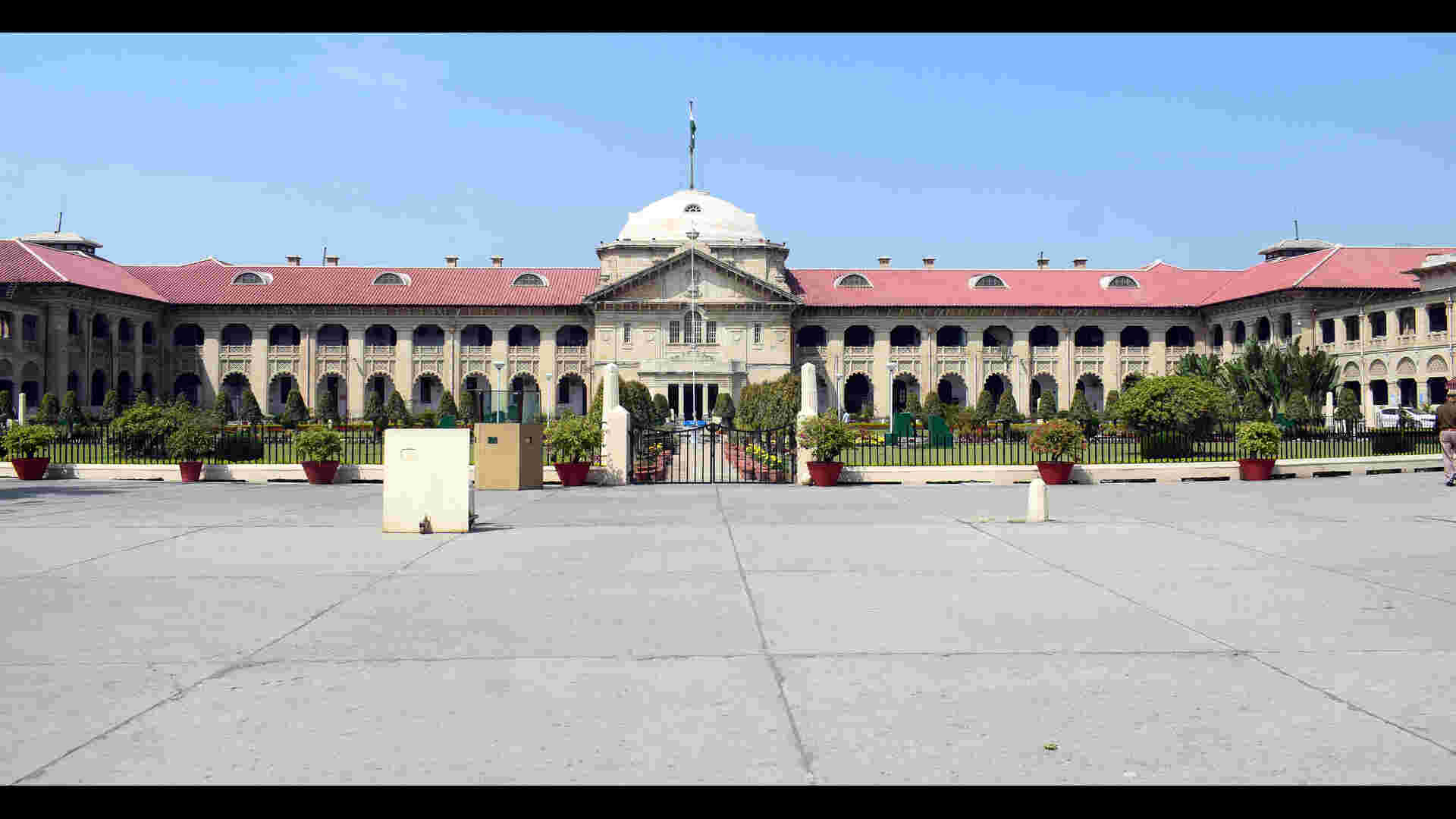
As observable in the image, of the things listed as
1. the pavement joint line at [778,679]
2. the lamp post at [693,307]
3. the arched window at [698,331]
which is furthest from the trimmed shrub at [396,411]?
the pavement joint line at [778,679]

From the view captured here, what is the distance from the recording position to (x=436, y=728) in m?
4.65

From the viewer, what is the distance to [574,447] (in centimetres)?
2136

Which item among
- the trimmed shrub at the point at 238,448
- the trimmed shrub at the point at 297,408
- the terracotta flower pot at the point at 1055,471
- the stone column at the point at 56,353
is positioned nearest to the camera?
the terracotta flower pot at the point at 1055,471

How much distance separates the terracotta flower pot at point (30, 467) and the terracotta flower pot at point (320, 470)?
6370 mm

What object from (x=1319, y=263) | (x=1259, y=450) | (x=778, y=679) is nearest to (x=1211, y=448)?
(x=1259, y=450)

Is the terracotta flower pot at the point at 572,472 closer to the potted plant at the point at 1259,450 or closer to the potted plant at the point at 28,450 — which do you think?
the potted plant at the point at 28,450

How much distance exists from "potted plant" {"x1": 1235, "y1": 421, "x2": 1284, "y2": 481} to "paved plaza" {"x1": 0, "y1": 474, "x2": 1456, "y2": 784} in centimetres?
1087

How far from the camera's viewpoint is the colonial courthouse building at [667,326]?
59906 mm

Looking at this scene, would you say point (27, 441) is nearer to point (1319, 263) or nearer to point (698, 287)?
point (698, 287)

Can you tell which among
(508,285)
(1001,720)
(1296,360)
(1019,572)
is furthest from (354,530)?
(508,285)

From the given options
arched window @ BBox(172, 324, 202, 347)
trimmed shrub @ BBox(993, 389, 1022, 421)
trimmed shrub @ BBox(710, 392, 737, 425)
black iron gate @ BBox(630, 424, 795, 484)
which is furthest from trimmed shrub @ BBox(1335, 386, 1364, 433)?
arched window @ BBox(172, 324, 202, 347)

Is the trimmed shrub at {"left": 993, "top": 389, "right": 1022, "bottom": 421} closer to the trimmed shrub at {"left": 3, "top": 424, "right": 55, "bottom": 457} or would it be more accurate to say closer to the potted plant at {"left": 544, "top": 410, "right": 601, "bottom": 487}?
the potted plant at {"left": 544, "top": 410, "right": 601, "bottom": 487}

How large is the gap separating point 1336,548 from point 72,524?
14850 millimetres
